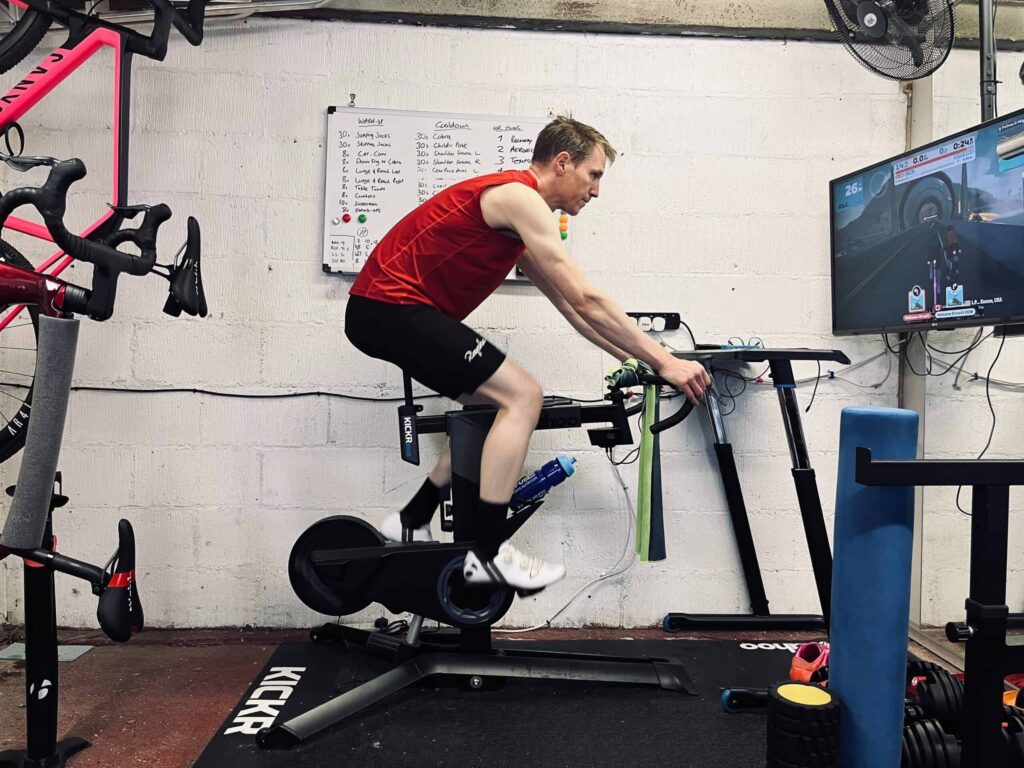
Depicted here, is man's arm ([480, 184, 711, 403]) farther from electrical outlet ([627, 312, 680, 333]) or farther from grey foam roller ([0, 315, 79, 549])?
grey foam roller ([0, 315, 79, 549])

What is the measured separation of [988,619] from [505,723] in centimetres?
124

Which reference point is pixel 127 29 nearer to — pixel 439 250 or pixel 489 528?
pixel 439 250

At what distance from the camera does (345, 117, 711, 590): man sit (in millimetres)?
1879

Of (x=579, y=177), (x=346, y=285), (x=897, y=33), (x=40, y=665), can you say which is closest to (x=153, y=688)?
(x=40, y=665)

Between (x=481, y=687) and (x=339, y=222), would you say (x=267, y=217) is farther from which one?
(x=481, y=687)

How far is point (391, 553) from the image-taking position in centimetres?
198

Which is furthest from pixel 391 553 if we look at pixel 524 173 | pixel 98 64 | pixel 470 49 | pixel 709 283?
pixel 98 64

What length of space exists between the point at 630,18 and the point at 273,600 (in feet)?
8.31

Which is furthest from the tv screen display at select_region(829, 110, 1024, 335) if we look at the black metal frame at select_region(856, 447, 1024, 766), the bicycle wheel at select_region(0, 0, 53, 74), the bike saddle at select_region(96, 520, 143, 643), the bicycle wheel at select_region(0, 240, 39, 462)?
the bicycle wheel at select_region(0, 240, 39, 462)

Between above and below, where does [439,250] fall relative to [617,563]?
above

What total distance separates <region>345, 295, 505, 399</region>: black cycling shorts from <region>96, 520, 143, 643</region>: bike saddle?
768 mm

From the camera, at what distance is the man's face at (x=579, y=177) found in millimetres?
2057

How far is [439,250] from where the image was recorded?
1970 mm

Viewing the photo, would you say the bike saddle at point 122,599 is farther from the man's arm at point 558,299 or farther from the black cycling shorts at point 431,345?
the man's arm at point 558,299
